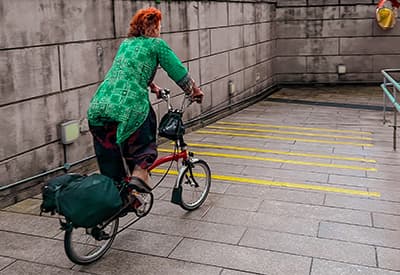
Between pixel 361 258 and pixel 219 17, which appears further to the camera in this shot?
pixel 219 17

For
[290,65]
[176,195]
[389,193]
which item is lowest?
[389,193]

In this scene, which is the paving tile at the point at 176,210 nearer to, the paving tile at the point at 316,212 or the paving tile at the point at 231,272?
the paving tile at the point at 316,212

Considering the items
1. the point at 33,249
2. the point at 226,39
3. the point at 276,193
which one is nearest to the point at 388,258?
the point at 276,193

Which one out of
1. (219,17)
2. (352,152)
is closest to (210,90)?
(219,17)

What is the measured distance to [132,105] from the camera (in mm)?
3715

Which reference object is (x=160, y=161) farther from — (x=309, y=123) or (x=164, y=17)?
(x=309, y=123)

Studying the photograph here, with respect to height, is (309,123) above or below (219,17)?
below

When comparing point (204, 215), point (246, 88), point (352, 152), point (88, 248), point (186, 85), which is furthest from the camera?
point (246, 88)

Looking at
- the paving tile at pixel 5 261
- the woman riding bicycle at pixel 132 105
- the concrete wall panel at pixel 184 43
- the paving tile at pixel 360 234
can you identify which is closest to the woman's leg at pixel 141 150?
the woman riding bicycle at pixel 132 105

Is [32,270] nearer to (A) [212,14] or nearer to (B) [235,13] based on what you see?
(A) [212,14]

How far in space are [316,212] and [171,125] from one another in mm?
1746

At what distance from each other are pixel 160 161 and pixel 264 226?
3.77 feet

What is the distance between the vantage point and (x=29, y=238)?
13.5 ft

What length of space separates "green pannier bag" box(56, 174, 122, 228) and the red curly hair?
1.29m
